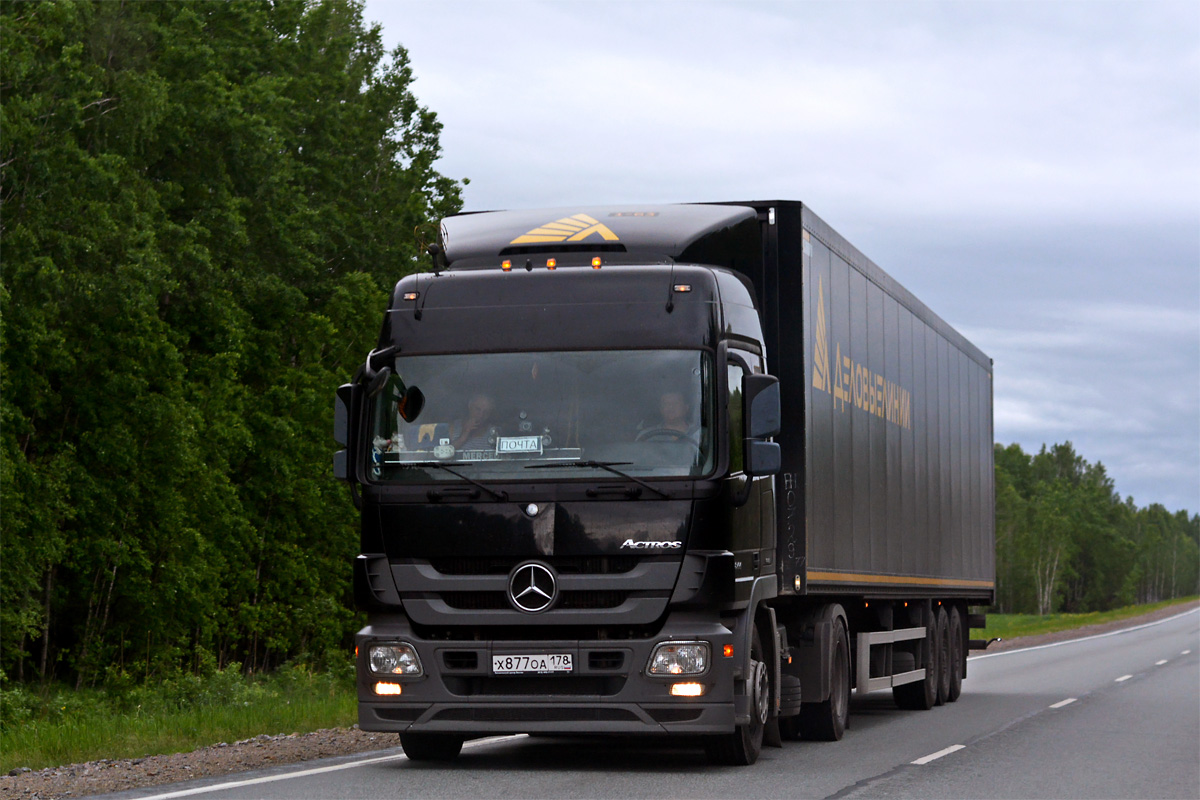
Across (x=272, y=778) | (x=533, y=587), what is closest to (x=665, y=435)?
(x=533, y=587)

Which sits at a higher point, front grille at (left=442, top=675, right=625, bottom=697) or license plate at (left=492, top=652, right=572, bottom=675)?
license plate at (left=492, top=652, right=572, bottom=675)

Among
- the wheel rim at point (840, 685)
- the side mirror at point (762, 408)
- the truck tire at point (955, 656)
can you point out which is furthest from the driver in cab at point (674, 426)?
the truck tire at point (955, 656)

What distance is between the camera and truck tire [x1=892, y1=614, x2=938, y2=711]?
A: 1859 centimetres

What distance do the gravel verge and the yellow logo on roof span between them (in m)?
3.89

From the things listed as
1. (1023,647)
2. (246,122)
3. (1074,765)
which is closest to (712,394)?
(1074,765)

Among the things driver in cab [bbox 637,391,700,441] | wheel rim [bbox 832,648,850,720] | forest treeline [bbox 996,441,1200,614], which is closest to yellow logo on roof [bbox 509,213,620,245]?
driver in cab [bbox 637,391,700,441]

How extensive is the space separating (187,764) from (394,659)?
69.0 inches

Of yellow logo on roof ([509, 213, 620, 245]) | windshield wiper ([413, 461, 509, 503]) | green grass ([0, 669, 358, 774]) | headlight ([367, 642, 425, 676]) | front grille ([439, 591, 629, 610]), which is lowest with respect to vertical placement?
green grass ([0, 669, 358, 774])

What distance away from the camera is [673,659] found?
33.7 ft

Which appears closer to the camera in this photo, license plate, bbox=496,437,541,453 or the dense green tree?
license plate, bbox=496,437,541,453

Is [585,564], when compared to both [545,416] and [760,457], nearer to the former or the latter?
[545,416]

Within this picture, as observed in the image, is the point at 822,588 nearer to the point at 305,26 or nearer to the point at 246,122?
the point at 246,122

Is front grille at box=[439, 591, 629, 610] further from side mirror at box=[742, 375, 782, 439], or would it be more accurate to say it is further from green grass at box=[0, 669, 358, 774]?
green grass at box=[0, 669, 358, 774]

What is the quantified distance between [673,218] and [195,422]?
74.7 ft
